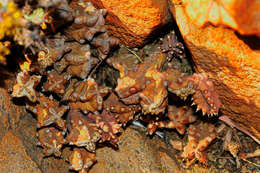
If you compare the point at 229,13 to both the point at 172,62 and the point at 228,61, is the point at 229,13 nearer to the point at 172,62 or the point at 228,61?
the point at 228,61

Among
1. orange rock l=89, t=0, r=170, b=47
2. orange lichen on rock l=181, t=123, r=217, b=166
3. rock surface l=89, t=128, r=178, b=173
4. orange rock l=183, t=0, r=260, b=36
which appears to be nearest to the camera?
orange rock l=183, t=0, r=260, b=36

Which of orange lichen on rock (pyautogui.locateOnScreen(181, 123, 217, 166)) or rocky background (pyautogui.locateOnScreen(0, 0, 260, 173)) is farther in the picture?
orange lichen on rock (pyautogui.locateOnScreen(181, 123, 217, 166))

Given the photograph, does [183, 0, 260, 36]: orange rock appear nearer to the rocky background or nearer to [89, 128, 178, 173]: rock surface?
the rocky background

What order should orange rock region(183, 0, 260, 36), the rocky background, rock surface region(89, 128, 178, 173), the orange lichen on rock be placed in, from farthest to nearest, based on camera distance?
the orange lichen on rock < rock surface region(89, 128, 178, 173) < the rocky background < orange rock region(183, 0, 260, 36)

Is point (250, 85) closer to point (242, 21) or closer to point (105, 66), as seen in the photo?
point (242, 21)

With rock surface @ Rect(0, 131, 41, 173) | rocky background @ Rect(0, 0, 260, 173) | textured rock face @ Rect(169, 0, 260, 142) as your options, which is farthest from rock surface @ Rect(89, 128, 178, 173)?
textured rock face @ Rect(169, 0, 260, 142)

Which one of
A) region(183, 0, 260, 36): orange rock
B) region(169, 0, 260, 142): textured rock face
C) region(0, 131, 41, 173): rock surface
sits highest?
region(183, 0, 260, 36): orange rock

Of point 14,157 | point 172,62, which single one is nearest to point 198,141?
point 172,62

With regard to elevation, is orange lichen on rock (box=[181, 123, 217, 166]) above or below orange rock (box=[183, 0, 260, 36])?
below

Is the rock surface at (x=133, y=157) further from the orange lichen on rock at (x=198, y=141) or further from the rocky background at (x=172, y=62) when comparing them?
the orange lichen on rock at (x=198, y=141)
